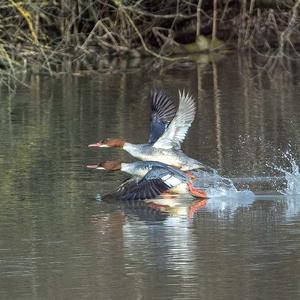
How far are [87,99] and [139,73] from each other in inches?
155

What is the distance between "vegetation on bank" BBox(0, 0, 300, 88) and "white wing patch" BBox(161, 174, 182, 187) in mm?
11891

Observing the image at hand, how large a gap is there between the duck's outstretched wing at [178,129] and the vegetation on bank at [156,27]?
34.0 ft

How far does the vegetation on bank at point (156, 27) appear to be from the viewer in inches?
942

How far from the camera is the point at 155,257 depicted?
8.38m

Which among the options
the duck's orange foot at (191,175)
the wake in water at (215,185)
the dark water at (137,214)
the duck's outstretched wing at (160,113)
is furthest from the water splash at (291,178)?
the duck's outstretched wing at (160,113)

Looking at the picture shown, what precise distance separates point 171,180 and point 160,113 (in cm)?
250

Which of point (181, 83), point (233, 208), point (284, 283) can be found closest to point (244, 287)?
point (284, 283)

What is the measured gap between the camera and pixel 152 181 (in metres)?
10.8

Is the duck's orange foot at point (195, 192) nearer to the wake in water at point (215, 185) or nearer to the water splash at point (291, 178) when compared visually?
the wake in water at point (215, 185)

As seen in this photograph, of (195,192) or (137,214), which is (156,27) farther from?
(137,214)

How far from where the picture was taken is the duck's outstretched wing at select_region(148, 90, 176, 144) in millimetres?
12938

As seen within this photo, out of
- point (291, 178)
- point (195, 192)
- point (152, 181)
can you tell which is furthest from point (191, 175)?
point (291, 178)

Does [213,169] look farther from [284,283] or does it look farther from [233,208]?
[284,283]

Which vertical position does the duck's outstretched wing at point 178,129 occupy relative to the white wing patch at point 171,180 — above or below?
above
